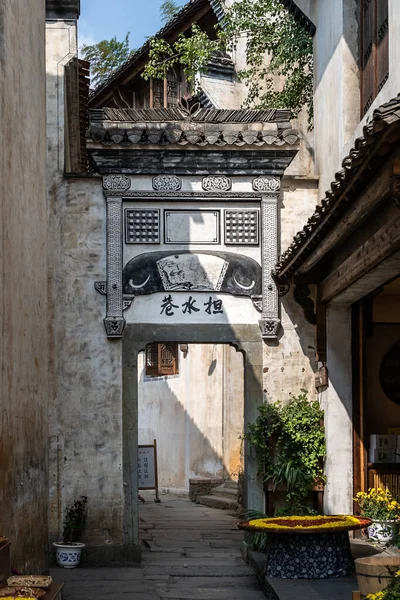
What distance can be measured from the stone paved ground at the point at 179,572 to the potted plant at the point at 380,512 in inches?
53.2

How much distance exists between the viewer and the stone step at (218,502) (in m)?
18.4

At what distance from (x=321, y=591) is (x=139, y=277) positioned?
4.72 m

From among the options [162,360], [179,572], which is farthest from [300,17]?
[162,360]

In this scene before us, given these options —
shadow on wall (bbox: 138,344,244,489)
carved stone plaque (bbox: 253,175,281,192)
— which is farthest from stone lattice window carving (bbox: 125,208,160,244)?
shadow on wall (bbox: 138,344,244,489)

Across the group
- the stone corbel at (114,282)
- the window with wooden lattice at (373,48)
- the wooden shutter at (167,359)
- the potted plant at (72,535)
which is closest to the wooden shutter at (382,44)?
the window with wooden lattice at (373,48)

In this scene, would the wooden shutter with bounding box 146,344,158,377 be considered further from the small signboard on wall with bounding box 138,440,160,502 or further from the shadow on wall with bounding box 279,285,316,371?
the shadow on wall with bounding box 279,285,316,371

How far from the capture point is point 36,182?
36.7 ft

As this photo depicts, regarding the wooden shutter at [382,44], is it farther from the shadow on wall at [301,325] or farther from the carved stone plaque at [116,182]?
the carved stone plaque at [116,182]

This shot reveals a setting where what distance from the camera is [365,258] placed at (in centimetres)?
956

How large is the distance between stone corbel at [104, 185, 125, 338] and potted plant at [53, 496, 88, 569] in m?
2.00

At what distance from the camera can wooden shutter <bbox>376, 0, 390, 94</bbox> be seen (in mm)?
10859

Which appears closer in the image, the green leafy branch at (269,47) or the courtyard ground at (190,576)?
the courtyard ground at (190,576)

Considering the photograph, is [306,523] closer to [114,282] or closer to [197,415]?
[114,282]

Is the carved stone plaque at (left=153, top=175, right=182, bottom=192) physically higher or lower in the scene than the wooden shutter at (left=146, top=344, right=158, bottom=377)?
higher
